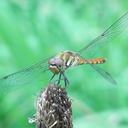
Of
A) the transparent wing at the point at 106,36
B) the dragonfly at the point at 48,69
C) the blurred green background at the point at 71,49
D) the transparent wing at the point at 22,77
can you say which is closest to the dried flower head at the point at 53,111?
the dragonfly at the point at 48,69

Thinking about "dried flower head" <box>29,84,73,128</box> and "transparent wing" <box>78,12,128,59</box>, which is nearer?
"dried flower head" <box>29,84,73,128</box>

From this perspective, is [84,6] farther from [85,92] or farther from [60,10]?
[85,92]

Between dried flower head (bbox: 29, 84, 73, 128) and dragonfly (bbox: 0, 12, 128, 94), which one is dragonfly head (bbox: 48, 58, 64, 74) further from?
dried flower head (bbox: 29, 84, 73, 128)

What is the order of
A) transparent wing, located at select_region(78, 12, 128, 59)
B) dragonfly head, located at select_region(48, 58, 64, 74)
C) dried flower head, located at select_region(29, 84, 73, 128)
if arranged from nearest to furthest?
dried flower head, located at select_region(29, 84, 73, 128)
dragonfly head, located at select_region(48, 58, 64, 74)
transparent wing, located at select_region(78, 12, 128, 59)

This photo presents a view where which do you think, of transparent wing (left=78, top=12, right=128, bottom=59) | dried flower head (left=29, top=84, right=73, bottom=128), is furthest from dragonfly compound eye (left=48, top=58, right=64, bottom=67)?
transparent wing (left=78, top=12, right=128, bottom=59)

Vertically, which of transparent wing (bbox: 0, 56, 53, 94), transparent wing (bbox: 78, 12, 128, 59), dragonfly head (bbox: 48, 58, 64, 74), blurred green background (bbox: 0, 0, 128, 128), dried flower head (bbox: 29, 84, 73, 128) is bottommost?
A: dried flower head (bbox: 29, 84, 73, 128)

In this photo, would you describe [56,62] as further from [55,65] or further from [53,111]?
[53,111]
